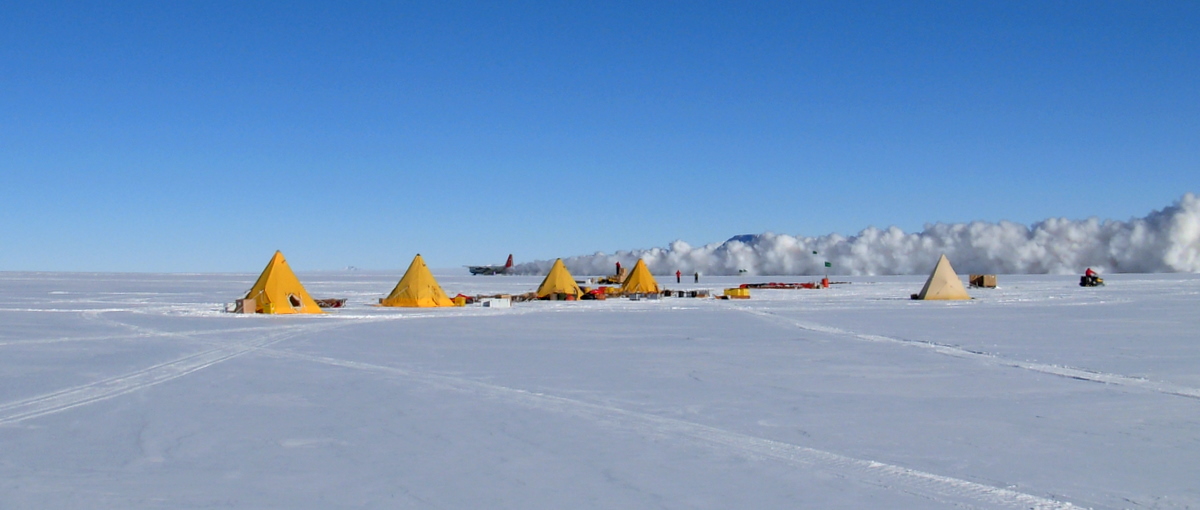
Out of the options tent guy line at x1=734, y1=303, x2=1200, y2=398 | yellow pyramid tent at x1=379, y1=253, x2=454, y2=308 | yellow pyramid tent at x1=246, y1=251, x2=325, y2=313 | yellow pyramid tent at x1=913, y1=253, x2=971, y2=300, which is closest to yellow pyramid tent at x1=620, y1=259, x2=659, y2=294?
yellow pyramid tent at x1=379, y1=253, x2=454, y2=308

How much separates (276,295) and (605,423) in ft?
55.7

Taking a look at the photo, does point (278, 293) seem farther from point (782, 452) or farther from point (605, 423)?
point (782, 452)

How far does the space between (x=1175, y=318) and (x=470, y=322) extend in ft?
44.9

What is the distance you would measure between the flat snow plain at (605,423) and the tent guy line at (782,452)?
0.08 ft

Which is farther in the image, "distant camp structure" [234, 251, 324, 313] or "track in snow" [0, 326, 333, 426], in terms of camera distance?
"distant camp structure" [234, 251, 324, 313]

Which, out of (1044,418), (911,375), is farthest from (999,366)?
(1044,418)

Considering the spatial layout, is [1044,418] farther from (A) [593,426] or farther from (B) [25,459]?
(B) [25,459]

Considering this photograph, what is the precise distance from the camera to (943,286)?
91.5 ft

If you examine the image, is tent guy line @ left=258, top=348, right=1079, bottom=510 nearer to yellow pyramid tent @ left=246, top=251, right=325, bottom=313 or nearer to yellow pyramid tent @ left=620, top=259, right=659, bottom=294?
yellow pyramid tent @ left=246, top=251, right=325, bottom=313

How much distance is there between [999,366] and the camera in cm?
993

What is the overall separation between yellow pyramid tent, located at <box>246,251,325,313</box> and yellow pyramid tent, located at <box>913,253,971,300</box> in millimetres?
17714

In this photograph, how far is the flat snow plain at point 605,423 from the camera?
15.5 feet

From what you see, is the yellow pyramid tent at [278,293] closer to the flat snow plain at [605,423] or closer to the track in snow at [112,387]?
the flat snow plain at [605,423]

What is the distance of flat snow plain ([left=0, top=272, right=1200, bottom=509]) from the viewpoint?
4727 millimetres
